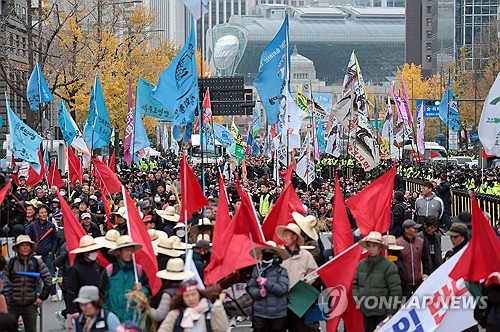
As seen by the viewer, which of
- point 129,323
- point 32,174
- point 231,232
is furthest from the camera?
point 32,174

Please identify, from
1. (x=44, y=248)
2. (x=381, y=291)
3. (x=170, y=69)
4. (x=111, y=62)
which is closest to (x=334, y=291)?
(x=381, y=291)

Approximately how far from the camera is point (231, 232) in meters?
11.9

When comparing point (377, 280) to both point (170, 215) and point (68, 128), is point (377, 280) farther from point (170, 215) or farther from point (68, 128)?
point (68, 128)

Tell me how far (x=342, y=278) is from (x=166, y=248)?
5.58ft

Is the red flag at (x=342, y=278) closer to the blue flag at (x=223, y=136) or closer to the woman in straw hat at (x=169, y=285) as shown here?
the woman in straw hat at (x=169, y=285)

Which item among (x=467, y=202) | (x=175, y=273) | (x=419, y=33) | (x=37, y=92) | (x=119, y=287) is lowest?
(x=467, y=202)

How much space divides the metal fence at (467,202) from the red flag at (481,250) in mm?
13093

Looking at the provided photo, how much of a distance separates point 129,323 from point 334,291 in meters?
3.52

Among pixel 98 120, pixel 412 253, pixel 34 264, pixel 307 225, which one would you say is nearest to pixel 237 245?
pixel 307 225

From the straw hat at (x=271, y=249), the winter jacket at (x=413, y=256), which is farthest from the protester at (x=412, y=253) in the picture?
the straw hat at (x=271, y=249)

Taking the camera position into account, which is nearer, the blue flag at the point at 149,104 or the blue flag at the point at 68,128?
the blue flag at the point at 149,104

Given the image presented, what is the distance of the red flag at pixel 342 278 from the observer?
11930 mm

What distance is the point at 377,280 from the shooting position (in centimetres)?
1117

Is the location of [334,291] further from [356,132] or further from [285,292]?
[356,132]
